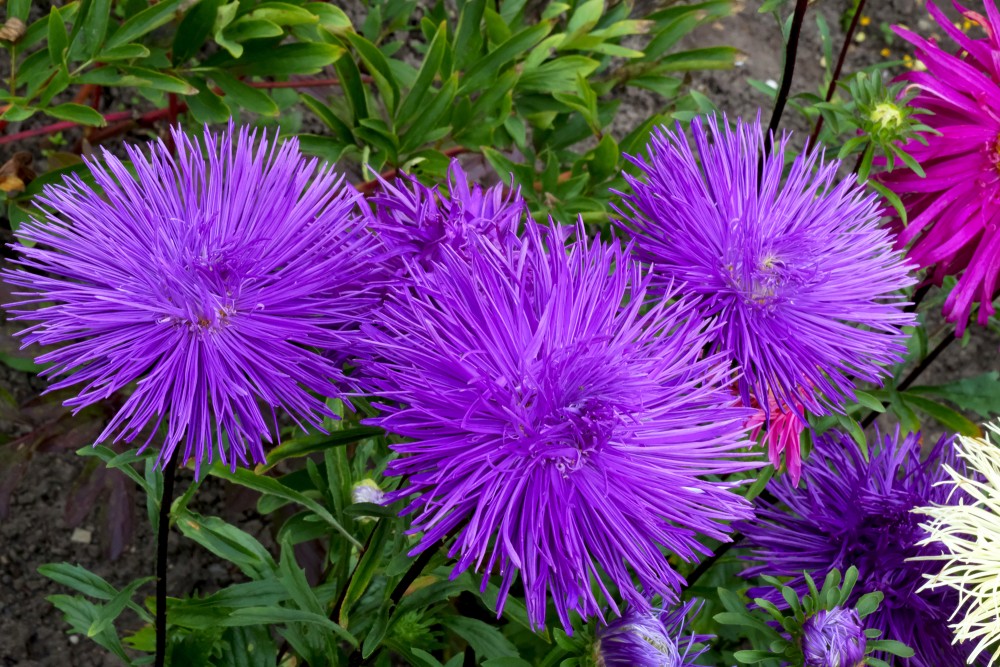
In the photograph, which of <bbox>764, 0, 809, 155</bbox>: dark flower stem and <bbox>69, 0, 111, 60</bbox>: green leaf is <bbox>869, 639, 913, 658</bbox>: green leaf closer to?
<bbox>764, 0, 809, 155</bbox>: dark flower stem

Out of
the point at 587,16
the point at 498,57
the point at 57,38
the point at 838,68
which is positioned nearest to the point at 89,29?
the point at 57,38

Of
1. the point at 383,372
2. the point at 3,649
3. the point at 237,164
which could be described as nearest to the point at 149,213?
the point at 237,164

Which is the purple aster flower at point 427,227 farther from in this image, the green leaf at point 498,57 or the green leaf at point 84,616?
the green leaf at point 498,57

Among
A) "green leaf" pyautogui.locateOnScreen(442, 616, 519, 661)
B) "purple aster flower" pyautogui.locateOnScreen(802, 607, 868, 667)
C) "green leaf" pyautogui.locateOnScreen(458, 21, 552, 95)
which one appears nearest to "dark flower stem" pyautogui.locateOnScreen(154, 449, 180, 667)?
"green leaf" pyautogui.locateOnScreen(442, 616, 519, 661)

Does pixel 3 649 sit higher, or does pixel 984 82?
pixel 984 82

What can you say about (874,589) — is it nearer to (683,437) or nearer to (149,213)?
(683,437)

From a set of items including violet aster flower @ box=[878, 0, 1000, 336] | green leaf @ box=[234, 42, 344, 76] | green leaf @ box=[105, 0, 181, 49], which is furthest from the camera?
green leaf @ box=[234, 42, 344, 76]
